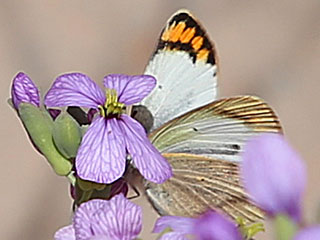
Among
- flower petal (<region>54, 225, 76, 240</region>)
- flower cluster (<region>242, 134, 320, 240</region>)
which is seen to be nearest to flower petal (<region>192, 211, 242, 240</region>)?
flower cluster (<region>242, 134, 320, 240</region>)

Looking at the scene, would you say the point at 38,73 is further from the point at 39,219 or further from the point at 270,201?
the point at 270,201

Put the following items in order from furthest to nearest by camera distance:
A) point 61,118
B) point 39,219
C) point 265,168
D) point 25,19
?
1. point 25,19
2. point 39,219
3. point 61,118
4. point 265,168

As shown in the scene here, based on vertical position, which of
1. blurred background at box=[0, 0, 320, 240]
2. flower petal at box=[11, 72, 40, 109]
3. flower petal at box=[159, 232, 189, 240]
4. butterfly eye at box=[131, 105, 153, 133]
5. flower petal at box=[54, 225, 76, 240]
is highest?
flower petal at box=[11, 72, 40, 109]

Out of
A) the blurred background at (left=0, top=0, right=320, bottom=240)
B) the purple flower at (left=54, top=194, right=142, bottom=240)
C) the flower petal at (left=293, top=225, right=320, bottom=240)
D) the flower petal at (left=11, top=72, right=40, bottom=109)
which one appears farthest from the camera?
the blurred background at (left=0, top=0, right=320, bottom=240)

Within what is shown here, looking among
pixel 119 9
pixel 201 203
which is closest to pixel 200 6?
pixel 119 9

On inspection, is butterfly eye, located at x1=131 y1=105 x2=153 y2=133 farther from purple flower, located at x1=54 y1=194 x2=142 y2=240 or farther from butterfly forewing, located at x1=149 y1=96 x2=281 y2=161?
purple flower, located at x1=54 y1=194 x2=142 y2=240

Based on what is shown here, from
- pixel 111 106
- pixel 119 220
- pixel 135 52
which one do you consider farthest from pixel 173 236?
pixel 135 52
